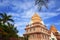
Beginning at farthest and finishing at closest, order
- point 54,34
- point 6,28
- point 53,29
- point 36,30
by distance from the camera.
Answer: point 53,29, point 54,34, point 36,30, point 6,28

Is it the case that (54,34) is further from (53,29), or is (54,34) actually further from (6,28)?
(6,28)

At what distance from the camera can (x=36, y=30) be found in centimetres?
6306

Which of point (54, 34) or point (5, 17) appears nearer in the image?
point (5, 17)

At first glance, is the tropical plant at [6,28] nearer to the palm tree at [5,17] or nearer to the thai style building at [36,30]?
the palm tree at [5,17]

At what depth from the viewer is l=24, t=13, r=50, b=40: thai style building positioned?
6276cm

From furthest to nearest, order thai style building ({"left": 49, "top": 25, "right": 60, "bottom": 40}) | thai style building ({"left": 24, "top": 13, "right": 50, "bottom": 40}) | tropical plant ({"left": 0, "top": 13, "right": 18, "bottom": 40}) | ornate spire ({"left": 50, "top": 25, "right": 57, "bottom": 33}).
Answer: ornate spire ({"left": 50, "top": 25, "right": 57, "bottom": 33}), thai style building ({"left": 49, "top": 25, "right": 60, "bottom": 40}), thai style building ({"left": 24, "top": 13, "right": 50, "bottom": 40}), tropical plant ({"left": 0, "top": 13, "right": 18, "bottom": 40})

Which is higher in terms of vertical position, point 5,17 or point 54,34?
point 54,34

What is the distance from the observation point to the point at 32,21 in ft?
219

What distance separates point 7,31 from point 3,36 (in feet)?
3.79

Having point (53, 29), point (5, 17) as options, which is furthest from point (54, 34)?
point (5, 17)

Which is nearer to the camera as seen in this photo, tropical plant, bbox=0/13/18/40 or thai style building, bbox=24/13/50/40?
tropical plant, bbox=0/13/18/40

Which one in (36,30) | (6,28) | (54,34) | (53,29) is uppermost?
(53,29)

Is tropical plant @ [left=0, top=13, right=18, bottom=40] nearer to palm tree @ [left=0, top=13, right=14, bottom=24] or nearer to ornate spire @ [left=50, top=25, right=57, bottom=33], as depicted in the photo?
palm tree @ [left=0, top=13, right=14, bottom=24]

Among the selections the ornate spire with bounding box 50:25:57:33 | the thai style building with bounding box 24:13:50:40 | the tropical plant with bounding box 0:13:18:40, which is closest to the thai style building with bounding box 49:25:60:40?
the ornate spire with bounding box 50:25:57:33
